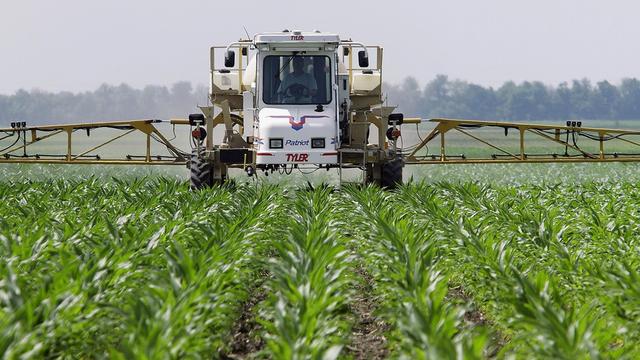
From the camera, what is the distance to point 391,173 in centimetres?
1747

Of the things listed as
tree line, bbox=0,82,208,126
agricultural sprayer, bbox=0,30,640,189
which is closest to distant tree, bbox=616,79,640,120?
tree line, bbox=0,82,208,126

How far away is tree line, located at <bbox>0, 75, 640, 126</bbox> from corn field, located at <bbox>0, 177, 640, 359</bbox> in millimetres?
93003

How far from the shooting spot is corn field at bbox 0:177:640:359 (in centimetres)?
623

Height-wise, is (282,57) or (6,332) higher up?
(282,57)

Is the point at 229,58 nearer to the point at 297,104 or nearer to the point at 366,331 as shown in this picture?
the point at 297,104

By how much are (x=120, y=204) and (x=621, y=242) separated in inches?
250

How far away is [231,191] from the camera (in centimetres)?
1628

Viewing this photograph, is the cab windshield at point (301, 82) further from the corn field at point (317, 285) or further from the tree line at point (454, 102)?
the tree line at point (454, 102)

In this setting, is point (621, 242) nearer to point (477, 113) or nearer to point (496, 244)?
point (496, 244)

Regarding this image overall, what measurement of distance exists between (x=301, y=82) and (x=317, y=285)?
32.5 ft

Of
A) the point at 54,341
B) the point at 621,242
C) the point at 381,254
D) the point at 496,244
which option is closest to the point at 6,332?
the point at 54,341

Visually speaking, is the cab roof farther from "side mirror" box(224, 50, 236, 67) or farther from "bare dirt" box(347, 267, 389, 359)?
"bare dirt" box(347, 267, 389, 359)

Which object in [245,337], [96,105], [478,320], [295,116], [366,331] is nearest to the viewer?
[245,337]

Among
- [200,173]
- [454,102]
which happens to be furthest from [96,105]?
[200,173]
